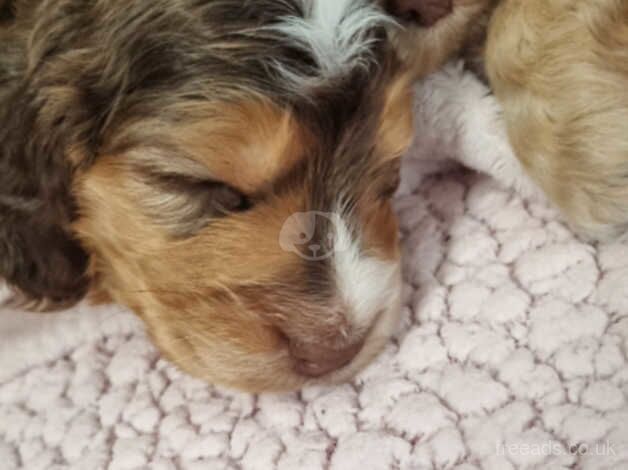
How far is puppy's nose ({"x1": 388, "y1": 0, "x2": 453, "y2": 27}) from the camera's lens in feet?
5.25

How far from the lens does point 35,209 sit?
158cm

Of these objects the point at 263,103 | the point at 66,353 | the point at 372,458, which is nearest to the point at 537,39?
the point at 263,103

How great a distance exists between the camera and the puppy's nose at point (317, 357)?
151cm

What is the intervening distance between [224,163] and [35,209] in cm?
38

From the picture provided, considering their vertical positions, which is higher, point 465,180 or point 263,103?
point 263,103

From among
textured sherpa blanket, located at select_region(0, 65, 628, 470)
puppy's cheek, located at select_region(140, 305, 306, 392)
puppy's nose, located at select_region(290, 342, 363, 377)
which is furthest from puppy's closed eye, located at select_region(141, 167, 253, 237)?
textured sherpa blanket, located at select_region(0, 65, 628, 470)

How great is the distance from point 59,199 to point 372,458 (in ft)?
2.21

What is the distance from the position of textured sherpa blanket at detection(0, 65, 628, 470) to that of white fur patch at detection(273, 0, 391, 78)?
1.50 feet

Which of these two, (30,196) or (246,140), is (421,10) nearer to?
(246,140)

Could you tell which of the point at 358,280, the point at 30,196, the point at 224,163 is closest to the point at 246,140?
the point at 224,163

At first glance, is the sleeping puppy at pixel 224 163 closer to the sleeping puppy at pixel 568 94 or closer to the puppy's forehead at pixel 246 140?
the puppy's forehead at pixel 246 140

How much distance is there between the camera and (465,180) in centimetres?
200

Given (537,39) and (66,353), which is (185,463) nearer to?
(66,353)

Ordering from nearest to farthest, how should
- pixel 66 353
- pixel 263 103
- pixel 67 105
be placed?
pixel 263 103, pixel 67 105, pixel 66 353
